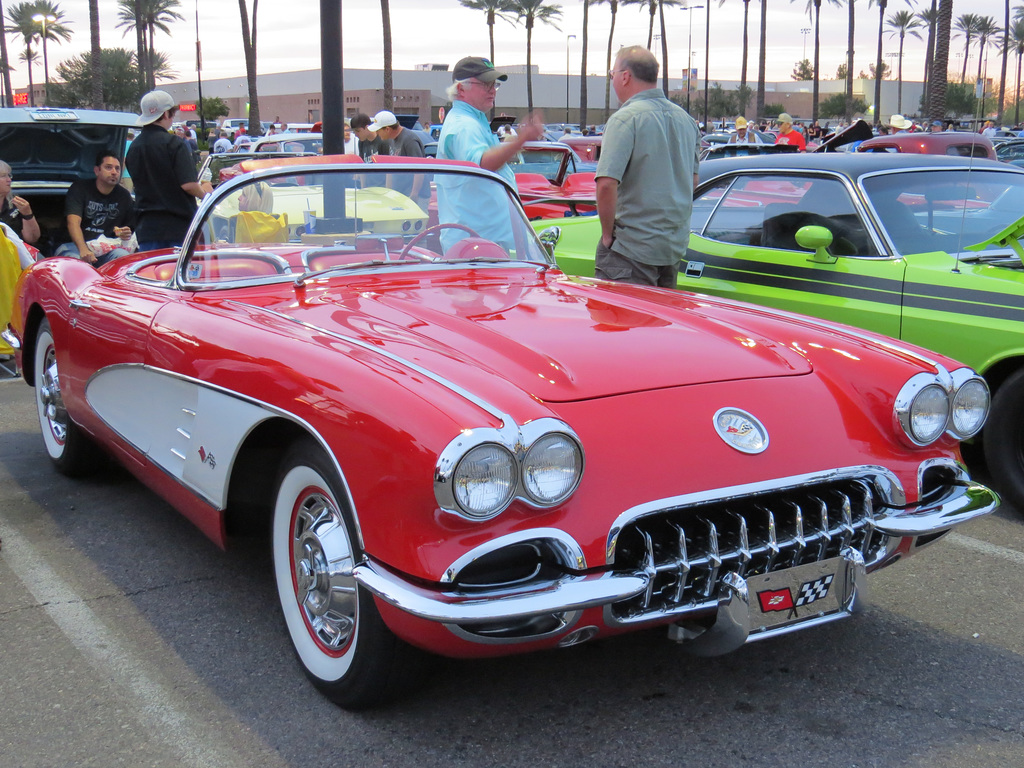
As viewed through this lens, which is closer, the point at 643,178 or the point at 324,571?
the point at 324,571

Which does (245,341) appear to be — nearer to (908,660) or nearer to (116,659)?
(116,659)

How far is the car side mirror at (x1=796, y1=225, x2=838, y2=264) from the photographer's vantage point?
4840 mm

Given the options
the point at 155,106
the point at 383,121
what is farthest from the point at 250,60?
the point at 155,106

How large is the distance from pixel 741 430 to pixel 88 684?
189 cm

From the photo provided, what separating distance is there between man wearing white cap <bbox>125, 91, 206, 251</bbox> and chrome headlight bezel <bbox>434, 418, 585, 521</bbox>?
447 cm

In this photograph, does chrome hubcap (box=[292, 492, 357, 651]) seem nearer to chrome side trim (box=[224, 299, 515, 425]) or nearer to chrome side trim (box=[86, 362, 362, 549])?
chrome side trim (box=[86, 362, 362, 549])

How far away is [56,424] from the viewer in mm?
4660

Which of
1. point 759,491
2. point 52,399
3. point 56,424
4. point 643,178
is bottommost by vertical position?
point 56,424

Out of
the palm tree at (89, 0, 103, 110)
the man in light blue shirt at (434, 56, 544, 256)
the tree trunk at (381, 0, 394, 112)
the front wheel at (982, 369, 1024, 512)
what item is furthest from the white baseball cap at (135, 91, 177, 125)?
the palm tree at (89, 0, 103, 110)

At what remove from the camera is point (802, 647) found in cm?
304

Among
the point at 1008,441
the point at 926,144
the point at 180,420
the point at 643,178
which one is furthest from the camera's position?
the point at 926,144

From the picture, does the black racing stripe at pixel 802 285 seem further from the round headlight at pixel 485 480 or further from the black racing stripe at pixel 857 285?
the round headlight at pixel 485 480

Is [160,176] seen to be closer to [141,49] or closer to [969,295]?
[969,295]

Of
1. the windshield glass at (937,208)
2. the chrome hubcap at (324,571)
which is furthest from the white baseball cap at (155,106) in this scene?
the chrome hubcap at (324,571)
